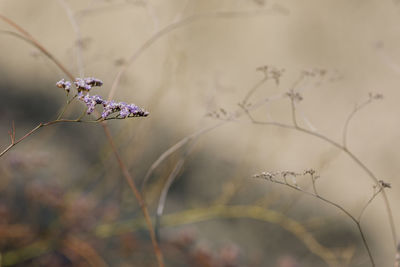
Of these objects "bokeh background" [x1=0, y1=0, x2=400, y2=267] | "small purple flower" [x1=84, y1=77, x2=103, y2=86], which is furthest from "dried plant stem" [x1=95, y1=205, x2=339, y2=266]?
"small purple flower" [x1=84, y1=77, x2=103, y2=86]

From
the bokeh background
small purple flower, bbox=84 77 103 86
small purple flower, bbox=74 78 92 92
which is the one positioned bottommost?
small purple flower, bbox=74 78 92 92

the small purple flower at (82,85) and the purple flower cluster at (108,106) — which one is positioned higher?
the small purple flower at (82,85)

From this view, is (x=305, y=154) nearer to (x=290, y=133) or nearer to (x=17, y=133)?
(x=290, y=133)

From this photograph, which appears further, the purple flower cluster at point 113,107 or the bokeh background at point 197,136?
the bokeh background at point 197,136

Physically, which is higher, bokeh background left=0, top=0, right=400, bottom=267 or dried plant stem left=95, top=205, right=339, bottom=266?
bokeh background left=0, top=0, right=400, bottom=267

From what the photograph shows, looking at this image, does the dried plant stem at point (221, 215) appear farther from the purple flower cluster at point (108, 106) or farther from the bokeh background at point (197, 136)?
the purple flower cluster at point (108, 106)

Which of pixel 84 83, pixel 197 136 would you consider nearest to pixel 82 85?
pixel 84 83

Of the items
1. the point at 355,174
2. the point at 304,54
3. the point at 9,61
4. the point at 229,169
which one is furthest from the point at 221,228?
the point at 9,61

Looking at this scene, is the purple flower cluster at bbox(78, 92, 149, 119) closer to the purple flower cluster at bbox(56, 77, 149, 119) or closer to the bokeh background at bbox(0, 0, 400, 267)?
the purple flower cluster at bbox(56, 77, 149, 119)

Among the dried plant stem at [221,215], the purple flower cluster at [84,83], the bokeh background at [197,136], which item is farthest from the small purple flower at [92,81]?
the dried plant stem at [221,215]
